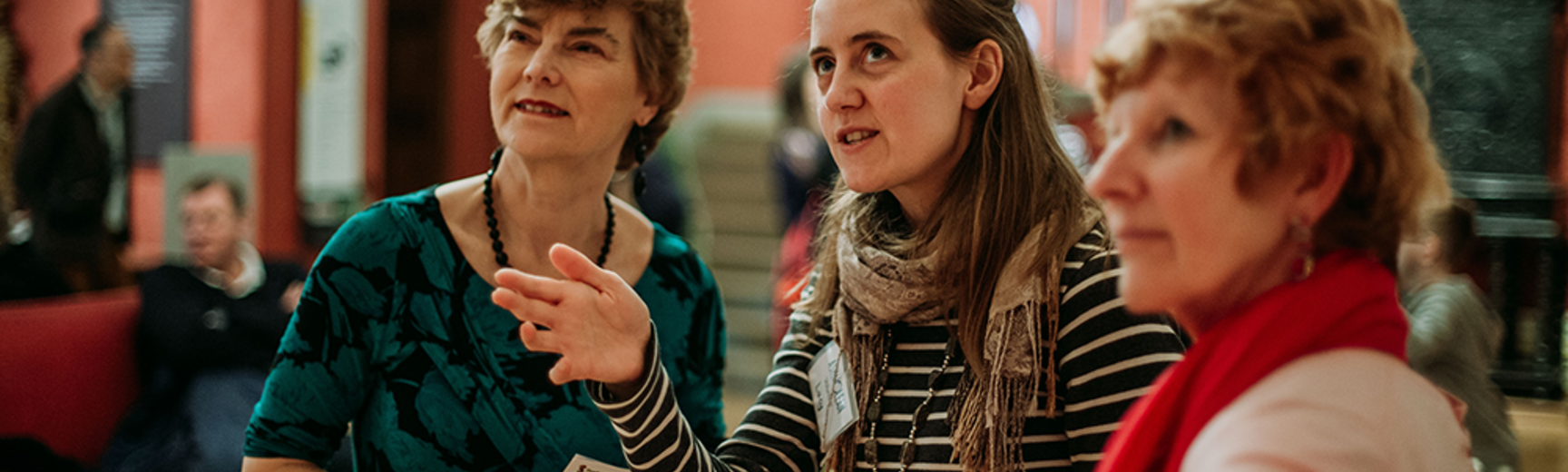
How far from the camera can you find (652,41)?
1.67 meters

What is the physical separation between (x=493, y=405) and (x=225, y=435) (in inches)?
91.4

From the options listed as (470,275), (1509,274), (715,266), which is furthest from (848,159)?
(715,266)

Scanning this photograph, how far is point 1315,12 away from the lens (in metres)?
0.71

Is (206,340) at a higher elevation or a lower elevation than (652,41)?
lower

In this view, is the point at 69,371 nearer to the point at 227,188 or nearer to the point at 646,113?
the point at 227,188

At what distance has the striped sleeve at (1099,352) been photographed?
1.13 m

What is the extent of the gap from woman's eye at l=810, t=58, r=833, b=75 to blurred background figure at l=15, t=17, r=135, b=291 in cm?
457

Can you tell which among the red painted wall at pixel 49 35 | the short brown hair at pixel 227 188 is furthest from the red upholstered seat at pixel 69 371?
the red painted wall at pixel 49 35

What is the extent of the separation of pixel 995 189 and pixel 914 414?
0.89ft

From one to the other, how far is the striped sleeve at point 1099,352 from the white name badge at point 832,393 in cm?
25

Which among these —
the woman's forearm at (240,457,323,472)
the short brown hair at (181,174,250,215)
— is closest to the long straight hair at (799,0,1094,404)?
the woman's forearm at (240,457,323,472)

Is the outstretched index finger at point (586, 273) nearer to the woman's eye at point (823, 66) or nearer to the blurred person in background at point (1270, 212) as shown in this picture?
the woman's eye at point (823, 66)

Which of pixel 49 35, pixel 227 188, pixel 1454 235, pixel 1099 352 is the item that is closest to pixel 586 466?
pixel 1099 352

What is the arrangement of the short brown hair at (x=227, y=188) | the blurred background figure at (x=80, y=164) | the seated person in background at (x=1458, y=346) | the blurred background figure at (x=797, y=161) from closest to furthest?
the seated person in background at (x=1458, y=346) < the short brown hair at (x=227, y=188) < the blurred background figure at (x=797, y=161) < the blurred background figure at (x=80, y=164)
